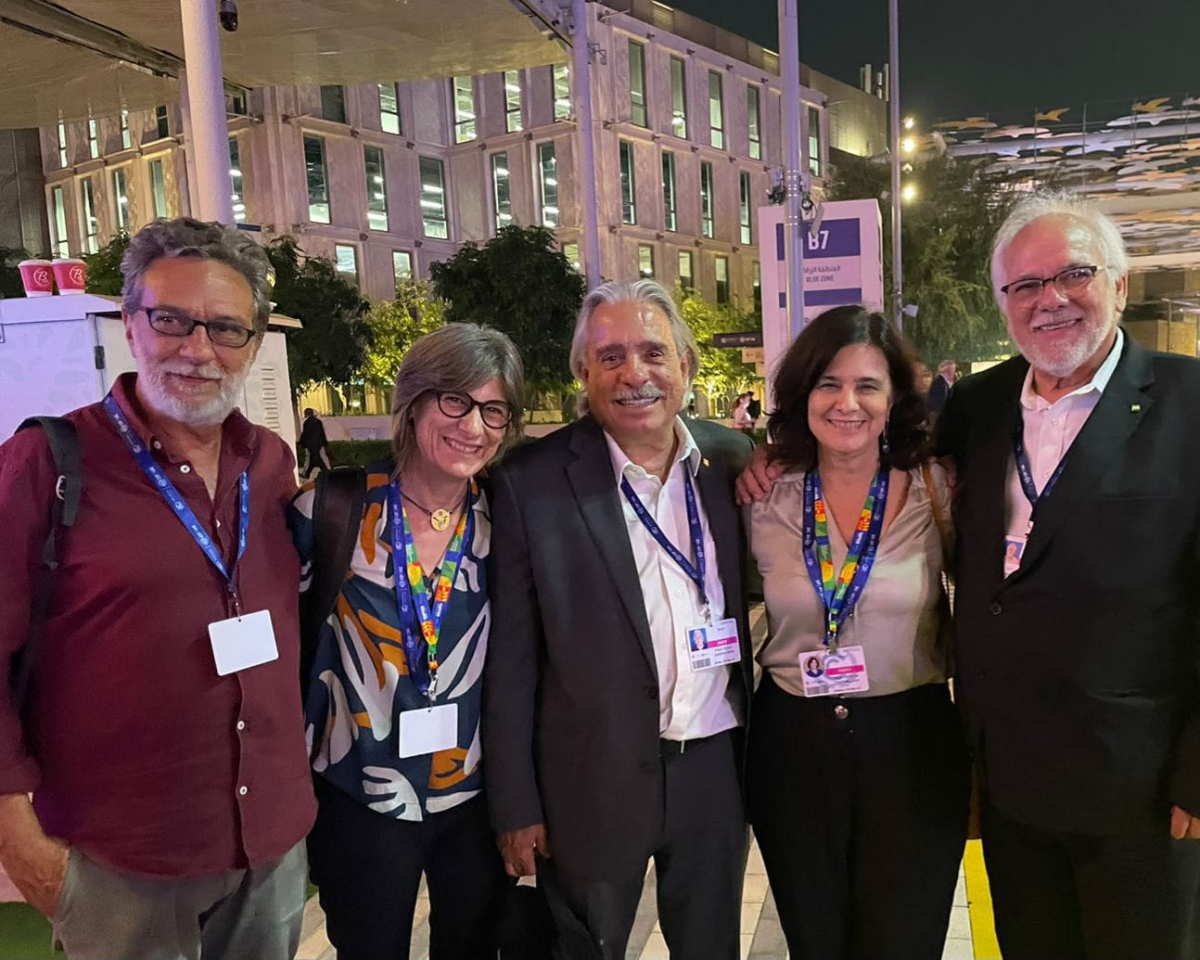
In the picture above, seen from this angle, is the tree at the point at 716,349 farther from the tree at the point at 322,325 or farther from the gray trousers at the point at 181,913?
the gray trousers at the point at 181,913

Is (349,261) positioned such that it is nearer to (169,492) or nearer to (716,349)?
(716,349)

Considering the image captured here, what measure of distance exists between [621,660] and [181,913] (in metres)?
1.14

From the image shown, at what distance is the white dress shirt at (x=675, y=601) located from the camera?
2.16 metres

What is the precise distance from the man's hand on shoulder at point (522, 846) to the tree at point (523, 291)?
18.8 m

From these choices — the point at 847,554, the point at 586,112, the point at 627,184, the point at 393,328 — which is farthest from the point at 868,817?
the point at 627,184

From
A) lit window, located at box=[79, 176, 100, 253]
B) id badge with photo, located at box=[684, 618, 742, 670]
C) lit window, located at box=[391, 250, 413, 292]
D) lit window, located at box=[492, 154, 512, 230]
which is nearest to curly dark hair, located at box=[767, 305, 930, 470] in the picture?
id badge with photo, located at box=[684, 618, 742, 670]

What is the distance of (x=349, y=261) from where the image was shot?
29062mm

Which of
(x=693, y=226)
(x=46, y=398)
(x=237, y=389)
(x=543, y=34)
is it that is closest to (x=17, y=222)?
(x=693, y=226)

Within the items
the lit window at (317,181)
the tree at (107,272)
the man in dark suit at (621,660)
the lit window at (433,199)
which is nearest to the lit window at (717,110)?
the lit window at (433,199)

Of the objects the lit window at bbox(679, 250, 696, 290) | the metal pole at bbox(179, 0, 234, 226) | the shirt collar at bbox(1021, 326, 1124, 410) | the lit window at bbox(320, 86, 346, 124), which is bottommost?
the shirt collar at bbox(1021, 326, 1124, 410)

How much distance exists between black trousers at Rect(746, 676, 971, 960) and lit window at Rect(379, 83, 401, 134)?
32.0 metres

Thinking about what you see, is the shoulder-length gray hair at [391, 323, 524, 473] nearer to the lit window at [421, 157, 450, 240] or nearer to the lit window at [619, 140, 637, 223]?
the lit window at [619, 140, 637, 223]

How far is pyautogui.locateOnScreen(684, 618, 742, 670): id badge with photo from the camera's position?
2.16 meters

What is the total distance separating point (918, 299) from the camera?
23.8 m
